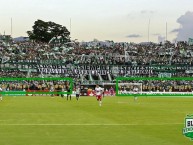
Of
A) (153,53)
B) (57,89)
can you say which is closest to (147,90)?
(57,89)

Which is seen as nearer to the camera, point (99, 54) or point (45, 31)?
point (99, 54)

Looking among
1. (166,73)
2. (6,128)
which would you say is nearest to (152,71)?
(166,73)

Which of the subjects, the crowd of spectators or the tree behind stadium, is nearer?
the crowd of spectators

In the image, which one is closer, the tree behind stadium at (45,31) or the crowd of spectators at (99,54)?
the crowd of spectators at (99,54)

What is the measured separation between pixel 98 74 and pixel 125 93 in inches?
576

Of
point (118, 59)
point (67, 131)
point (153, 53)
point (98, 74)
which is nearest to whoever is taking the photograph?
point (67, 131)

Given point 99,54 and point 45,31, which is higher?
point 45,31

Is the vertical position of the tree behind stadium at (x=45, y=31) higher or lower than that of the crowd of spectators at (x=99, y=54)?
higher

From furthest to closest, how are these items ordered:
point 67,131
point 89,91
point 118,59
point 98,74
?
point 118,59 < point 98,74 < point 89,91 < point 67,131

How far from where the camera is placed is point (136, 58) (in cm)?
11375

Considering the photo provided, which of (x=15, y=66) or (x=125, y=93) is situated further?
(x=15, y=66)

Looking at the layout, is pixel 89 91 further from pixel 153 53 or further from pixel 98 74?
pixel 153 53

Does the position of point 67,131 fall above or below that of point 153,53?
below

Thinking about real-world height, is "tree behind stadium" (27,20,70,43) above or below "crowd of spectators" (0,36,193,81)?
above
